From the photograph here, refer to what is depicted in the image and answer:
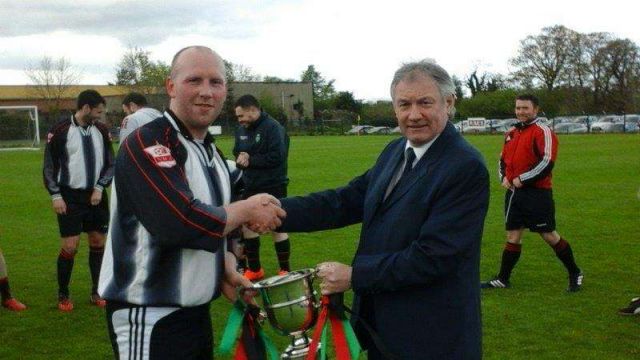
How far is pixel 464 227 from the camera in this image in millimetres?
3002

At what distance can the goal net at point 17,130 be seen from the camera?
51125 millimetres

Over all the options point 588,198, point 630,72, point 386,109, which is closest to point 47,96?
point 386,109

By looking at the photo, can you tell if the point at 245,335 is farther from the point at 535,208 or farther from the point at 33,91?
the point at 33,91

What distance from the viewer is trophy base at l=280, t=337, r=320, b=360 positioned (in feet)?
10.7

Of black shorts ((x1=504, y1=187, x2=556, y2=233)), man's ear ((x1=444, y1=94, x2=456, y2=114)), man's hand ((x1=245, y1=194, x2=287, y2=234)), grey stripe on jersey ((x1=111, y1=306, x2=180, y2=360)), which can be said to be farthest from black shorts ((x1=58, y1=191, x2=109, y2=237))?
man's ear ((x1=444, y1=94, x2=456, y2=114))

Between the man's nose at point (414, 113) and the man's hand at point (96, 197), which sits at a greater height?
the man's nose at point (414, 113)

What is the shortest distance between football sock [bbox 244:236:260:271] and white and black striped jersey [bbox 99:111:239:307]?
5763mm

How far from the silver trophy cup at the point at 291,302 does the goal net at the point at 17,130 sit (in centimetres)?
5092

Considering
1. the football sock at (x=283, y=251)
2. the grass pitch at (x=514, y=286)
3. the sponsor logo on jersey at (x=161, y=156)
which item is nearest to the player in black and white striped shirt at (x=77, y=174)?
the grass pitch at (x=514, y=286)

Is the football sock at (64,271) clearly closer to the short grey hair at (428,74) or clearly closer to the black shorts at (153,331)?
the black shorts at (153,331)

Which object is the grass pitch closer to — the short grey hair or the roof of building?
the short grey hair

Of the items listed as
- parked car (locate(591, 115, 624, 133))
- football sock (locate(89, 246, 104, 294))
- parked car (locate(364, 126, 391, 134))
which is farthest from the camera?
parked car (locate(364, 126, 391, 134))

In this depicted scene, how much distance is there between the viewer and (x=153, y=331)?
304 cm

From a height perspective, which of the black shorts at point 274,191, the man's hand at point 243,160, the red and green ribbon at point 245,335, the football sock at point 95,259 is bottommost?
the football sock at point 95,259
